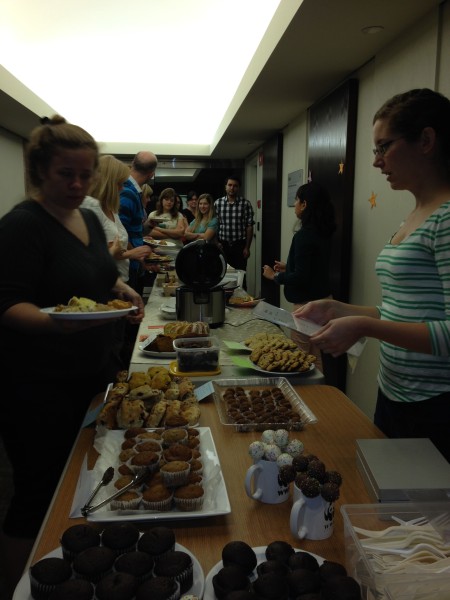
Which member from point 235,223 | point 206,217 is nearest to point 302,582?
point 206,217

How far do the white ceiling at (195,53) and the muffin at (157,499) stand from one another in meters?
1.31

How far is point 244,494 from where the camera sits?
999 millimetres

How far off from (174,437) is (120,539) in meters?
0.37

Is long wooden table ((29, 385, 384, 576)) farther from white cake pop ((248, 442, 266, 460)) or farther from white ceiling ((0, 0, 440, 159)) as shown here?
white ceiling ((0, 0, 440, 159))

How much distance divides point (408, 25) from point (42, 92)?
4.41 m

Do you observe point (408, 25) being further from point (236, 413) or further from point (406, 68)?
point (236, 413)

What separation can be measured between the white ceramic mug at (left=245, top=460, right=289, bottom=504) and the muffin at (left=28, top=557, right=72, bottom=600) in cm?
39

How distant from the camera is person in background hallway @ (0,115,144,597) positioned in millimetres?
1381

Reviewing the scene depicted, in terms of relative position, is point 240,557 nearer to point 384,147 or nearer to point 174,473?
point 174,473

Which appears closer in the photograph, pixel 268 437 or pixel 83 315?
pixel 268 437

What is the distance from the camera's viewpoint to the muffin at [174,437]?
3.54 feet

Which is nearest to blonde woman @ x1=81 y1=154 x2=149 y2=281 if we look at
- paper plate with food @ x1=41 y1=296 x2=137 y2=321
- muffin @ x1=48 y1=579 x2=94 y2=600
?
paper plate with food @ x1=41 y1=296 x2=137 y2=321

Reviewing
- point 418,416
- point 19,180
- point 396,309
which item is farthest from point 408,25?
point 19,180

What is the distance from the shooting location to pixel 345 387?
12.3 ft
